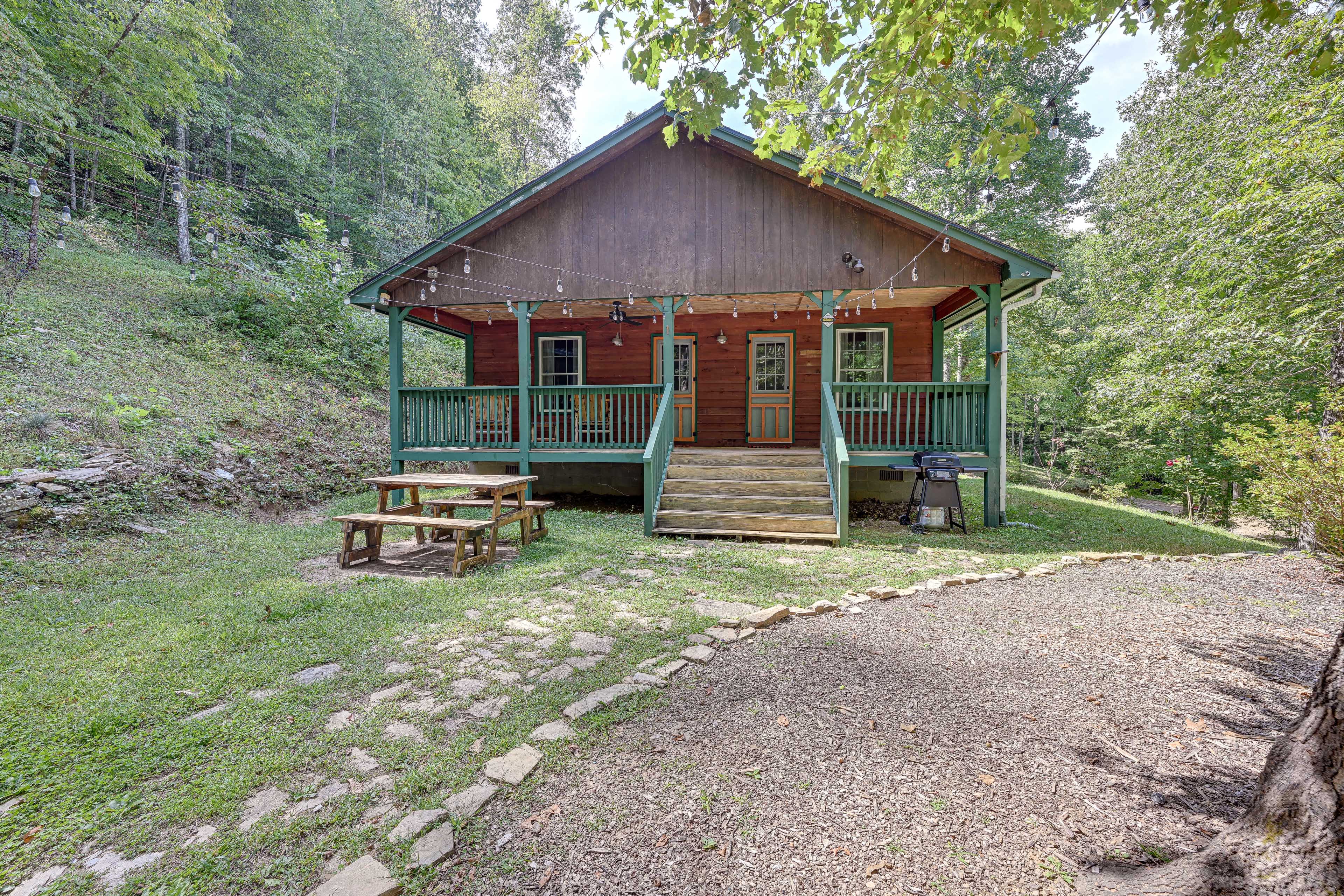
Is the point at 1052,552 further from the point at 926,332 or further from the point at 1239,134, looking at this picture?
the point at 1239,134

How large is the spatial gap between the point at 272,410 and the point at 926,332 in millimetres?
12367

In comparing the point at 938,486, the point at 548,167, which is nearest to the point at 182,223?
the point at 548,167

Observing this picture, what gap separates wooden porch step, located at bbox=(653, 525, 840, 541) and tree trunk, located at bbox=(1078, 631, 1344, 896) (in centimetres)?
485

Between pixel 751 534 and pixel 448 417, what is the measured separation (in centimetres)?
556

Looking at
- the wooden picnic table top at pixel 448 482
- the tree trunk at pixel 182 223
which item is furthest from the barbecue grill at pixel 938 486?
the tree trunk at pixel 182 223

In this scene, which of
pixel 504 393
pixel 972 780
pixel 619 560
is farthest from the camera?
pixel 504 393

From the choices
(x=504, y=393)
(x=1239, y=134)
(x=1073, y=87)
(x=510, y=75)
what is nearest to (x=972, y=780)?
(x=504, y=393)

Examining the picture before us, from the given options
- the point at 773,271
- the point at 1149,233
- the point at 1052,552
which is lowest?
the point at 1052,552

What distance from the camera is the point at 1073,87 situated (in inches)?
637

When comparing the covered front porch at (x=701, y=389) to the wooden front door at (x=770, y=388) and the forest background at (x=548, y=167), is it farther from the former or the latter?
the forest background at (x=548, y=167)

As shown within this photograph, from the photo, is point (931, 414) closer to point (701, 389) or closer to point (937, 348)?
point (937, 348)

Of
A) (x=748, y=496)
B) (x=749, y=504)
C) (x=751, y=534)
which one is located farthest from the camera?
(x=748, y=496)

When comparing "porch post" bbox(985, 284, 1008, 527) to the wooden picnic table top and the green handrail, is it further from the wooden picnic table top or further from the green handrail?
the wooden picnic table top

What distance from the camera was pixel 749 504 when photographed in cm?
699
